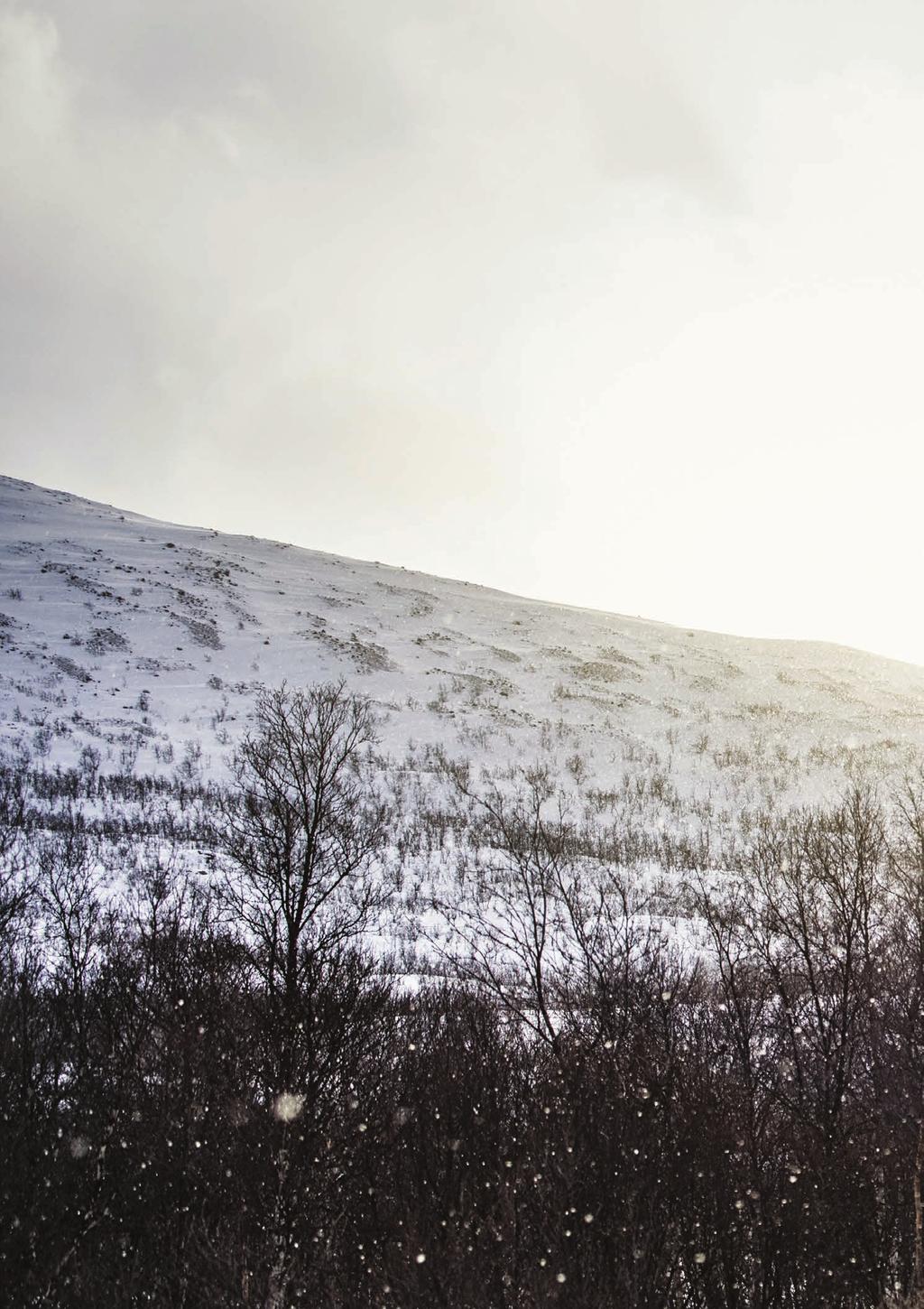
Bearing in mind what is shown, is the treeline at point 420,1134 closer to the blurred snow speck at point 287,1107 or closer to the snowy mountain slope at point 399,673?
the blurred snow speck at point 287,1107

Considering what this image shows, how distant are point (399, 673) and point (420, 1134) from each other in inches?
1680

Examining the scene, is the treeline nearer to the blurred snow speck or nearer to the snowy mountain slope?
the blurred snow speck

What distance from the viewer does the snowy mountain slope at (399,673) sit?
141 ft

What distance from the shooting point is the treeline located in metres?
9.06

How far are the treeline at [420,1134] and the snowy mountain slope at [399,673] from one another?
22429 millimetres

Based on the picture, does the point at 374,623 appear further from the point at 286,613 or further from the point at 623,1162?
the point at 623,1162

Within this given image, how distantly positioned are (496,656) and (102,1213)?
51846 millimetres

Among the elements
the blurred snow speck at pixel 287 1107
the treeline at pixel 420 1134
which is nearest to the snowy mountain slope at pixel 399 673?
the treeline at pixel 420 1134

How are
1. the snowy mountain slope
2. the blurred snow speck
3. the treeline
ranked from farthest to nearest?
the snowy mountain slope → the blurred snow speck → the treeline

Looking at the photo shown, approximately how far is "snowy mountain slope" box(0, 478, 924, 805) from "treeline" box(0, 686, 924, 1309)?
2243cm

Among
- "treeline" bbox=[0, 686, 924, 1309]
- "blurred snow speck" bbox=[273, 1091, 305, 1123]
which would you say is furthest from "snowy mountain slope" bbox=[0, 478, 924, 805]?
"blurred snow speck" bbox=[273, 1091, 305, 1123]

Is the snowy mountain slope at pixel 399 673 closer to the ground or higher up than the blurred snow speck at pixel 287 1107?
higher up

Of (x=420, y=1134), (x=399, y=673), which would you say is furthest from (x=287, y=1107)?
(x=399, y=673)

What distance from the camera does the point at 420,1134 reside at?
40.9 ft
